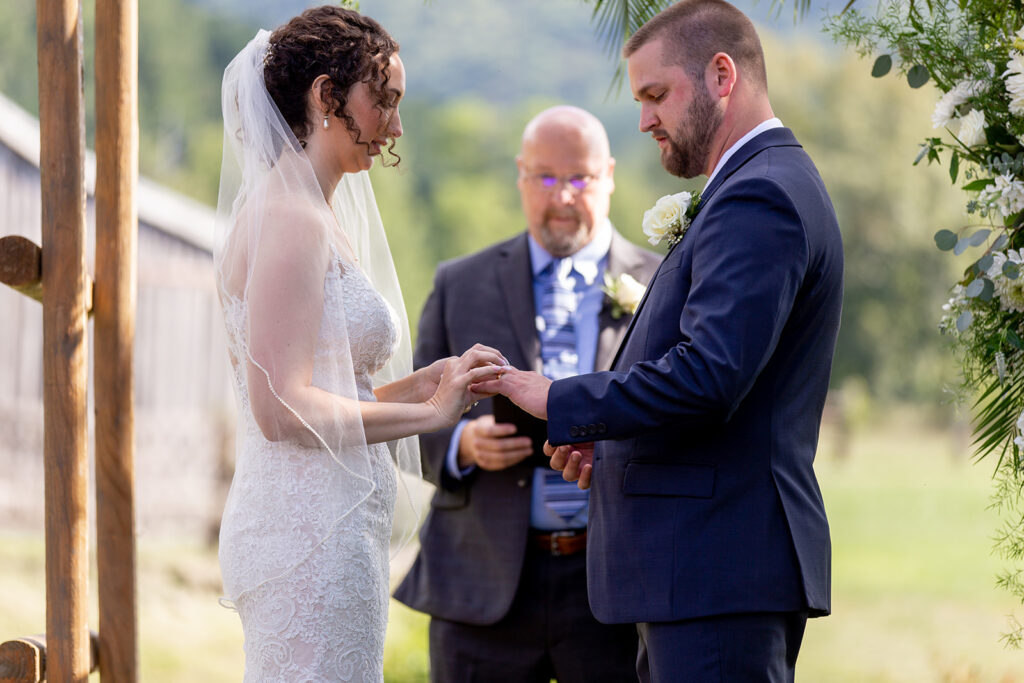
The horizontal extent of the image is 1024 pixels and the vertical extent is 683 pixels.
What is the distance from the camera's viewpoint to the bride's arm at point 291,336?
107 inches

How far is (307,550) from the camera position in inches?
110

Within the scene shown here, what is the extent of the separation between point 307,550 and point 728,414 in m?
1.12

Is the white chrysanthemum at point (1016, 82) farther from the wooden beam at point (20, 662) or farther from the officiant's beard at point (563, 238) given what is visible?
the wooden beam at point (20, 662)

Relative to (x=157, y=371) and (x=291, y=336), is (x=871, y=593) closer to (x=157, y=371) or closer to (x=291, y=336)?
(x=157, y=371)

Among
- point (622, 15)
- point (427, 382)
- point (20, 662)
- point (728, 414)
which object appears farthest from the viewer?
point (622, 15)

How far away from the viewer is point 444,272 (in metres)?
4.32

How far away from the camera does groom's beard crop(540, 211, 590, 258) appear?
419 centimetres

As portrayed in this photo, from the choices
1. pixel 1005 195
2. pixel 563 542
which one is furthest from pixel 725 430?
pixel 563 542

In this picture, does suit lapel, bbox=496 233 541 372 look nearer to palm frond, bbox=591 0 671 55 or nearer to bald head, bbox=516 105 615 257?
bald head, bbox=516 105 615 257

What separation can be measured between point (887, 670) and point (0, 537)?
9.52 m

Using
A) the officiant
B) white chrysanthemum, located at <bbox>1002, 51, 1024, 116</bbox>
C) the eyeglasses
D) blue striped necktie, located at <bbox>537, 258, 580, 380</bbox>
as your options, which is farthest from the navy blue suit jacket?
the eyeglasses

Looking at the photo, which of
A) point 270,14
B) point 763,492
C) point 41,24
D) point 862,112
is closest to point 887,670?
point 763,492

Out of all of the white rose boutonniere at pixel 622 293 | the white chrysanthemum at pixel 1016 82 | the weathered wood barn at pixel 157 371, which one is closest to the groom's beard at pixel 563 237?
the white rose boutonniere at pixel 622 293

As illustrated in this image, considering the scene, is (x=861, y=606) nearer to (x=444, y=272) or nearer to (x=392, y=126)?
(x=444, y=272)
